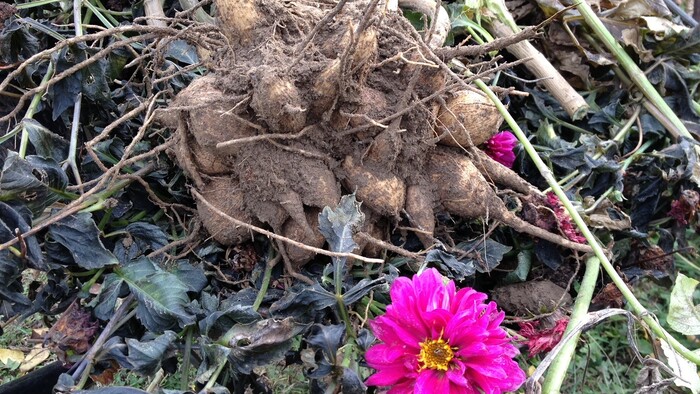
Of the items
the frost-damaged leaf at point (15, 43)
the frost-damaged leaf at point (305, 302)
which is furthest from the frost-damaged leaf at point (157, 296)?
the frost-damaged leaf at point (15, 43)

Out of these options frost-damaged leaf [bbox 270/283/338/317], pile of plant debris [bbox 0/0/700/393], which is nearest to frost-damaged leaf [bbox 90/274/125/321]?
pile of plant debris [bbox 0/0/700/393]

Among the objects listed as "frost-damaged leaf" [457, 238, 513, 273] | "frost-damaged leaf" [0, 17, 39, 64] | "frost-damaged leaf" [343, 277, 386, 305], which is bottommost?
"frost-damaged leaf" [457, 238, 513, 273]

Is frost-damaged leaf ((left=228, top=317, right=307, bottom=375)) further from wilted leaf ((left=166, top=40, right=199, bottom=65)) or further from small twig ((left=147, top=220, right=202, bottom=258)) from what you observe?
wilted leaf ((left=166, top=40, right=199, bottom=65))

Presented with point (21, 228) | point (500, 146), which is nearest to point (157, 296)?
point (21, 228)

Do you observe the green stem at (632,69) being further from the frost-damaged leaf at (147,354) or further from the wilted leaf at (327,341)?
the frost-damaged leaf at (147,354)

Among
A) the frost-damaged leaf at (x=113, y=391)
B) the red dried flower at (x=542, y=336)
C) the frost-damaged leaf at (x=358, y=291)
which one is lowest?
the red dried flower at (x=542, y=336)

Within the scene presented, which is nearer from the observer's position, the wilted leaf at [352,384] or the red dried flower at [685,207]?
the wilted leaf at [352,384]

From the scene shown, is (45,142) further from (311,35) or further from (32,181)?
(311,35)
